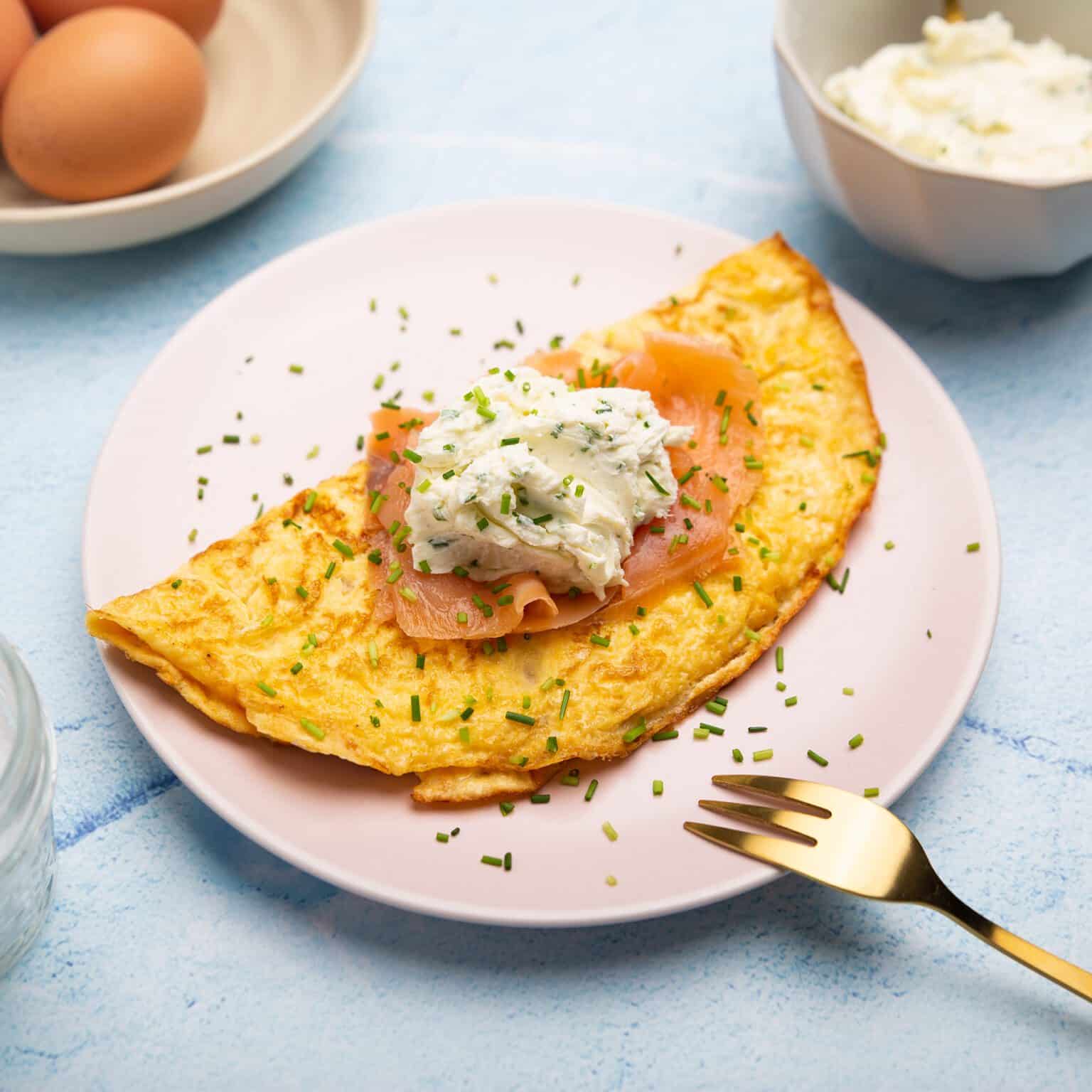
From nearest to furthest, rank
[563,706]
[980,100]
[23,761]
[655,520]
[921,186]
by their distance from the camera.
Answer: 1. [23,761]
2. [563,706]
3. [655,520]
4. [921,186]
5. [980,100]

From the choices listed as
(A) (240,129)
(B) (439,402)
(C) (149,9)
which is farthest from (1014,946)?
(C) (149,9)

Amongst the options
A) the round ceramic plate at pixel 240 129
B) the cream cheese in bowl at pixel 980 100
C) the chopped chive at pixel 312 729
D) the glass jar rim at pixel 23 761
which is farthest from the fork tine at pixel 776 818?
the round ceramic plate at pixel 240 129

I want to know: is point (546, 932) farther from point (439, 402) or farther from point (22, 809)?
point (439, 402)

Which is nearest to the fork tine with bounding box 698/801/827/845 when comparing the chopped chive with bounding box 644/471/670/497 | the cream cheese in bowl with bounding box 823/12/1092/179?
the chopped chive with bounding box 644/471/670/497

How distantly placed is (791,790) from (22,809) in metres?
2.02

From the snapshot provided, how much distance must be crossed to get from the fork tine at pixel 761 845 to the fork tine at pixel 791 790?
0.38 ft

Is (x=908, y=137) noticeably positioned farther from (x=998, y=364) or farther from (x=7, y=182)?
(x=7, y=182)

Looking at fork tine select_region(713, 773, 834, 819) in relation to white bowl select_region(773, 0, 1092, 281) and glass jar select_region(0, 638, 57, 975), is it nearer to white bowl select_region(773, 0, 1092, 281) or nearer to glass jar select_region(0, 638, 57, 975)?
glass jar select_region(0, 638, 57, 975)

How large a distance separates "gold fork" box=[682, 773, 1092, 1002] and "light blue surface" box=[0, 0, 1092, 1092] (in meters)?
0.29

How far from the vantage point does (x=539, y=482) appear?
10.4 feet

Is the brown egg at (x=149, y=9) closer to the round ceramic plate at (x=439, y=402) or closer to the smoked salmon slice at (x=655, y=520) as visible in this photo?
the round ceramic plate at (x=439, y=402)

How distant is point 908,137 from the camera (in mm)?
4309

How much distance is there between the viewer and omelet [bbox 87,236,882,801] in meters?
3.23

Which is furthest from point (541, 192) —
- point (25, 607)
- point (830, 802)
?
point (830, 802)
